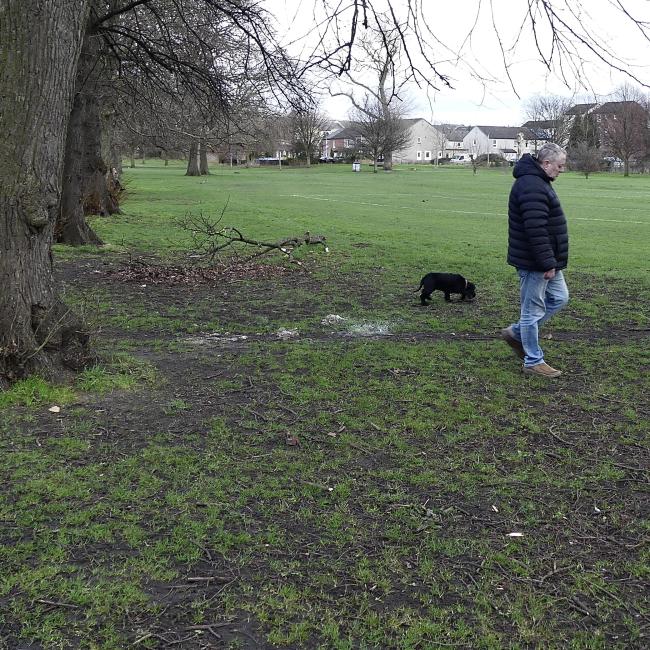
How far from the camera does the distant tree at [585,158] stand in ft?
225

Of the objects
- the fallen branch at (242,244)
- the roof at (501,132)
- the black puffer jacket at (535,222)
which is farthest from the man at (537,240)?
the roof at (501,132)

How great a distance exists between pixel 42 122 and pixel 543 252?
13.5 feet

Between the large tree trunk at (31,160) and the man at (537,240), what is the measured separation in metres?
3.74

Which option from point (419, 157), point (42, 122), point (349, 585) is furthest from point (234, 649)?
point (419, 157)

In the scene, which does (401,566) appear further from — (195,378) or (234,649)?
(195,378)

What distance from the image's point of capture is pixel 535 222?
5.78 m

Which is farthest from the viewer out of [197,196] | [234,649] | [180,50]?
[197,196]

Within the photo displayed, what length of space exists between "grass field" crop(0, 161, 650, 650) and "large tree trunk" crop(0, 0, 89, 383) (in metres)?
0.40

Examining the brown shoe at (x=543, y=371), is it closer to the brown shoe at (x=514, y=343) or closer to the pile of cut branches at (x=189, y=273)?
the brown shoe at (x=514, y=343)

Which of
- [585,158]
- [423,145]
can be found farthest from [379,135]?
[423,145]

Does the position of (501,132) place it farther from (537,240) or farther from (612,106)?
(537,240)

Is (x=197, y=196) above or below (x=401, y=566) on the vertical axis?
above

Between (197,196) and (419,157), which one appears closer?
(197,196)

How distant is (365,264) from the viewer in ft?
41.5
